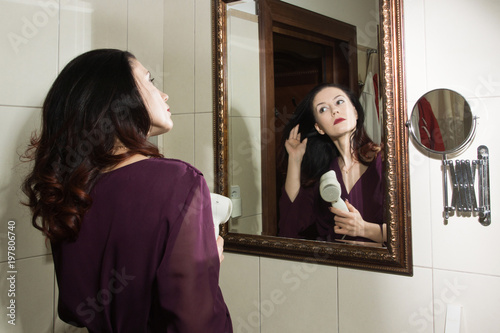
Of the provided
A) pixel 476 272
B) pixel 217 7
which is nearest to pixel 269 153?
pixel 217 7

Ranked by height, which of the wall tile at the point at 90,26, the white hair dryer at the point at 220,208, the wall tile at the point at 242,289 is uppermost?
the wall tile at the point at 90,26

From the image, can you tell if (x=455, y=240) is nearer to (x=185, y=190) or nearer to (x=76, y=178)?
(x=185, y=190)

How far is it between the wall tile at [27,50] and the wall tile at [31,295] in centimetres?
45

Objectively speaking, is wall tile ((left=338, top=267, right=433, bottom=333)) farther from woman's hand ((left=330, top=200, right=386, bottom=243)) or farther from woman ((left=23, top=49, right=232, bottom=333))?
woman ((left=23, top=49, right=232, bottom=333))

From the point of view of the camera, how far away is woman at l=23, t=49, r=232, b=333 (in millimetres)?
712

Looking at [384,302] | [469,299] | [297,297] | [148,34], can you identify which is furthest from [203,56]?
[469,299]

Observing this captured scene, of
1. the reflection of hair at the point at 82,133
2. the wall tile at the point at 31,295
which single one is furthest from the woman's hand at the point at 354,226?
the wall tile at the point at 31,295

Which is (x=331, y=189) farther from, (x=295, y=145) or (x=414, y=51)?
(x=414, y=51)

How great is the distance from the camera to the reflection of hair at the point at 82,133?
75 cm

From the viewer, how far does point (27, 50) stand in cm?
111

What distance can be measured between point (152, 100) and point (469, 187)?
757 mm

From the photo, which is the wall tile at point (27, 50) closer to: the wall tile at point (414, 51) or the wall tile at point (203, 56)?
the wall tile at point (203, 56)

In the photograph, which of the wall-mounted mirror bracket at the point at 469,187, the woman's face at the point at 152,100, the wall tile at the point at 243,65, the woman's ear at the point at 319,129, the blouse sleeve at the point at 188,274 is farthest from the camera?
the wall tile at the point at 243,65

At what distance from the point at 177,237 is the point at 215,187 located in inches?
26.3
